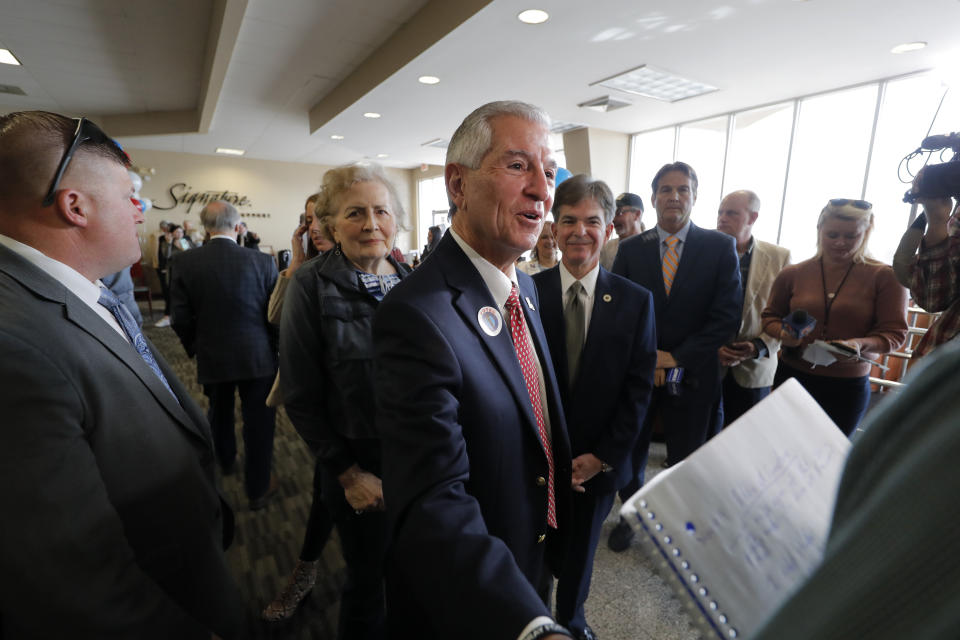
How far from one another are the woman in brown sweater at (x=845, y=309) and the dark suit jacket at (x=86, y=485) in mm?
2625

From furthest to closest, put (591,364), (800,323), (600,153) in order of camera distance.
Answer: (600,153)
(800,323)
(591,364)

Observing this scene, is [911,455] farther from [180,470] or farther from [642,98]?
[642,98]

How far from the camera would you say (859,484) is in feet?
0.92

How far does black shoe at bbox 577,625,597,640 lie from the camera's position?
5.52 ft

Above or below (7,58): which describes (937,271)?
below

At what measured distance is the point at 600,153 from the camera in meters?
7.64

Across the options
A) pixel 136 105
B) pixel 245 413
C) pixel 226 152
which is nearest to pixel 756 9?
pixel 245 413

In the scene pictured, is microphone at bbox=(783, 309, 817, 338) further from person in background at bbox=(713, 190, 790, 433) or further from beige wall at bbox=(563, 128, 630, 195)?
beige wall at bbox=(563, 128, 630, 195)

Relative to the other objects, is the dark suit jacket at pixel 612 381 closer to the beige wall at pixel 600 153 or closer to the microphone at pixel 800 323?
the microphone at pixel 800 323

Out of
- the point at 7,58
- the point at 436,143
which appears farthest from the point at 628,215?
the point at 7,58

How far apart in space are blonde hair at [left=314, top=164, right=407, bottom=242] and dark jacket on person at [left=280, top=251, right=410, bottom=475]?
235 mm

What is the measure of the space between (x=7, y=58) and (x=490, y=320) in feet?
26.1

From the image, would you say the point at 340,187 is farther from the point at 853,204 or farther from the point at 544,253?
the point at 853,204

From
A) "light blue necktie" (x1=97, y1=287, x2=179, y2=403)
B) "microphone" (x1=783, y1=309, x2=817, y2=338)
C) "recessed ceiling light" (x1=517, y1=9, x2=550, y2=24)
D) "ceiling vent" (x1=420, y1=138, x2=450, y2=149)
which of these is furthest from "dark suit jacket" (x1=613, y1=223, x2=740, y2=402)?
"ceiling vent" (x1=420, y1=138, x2=450, y2=149)
